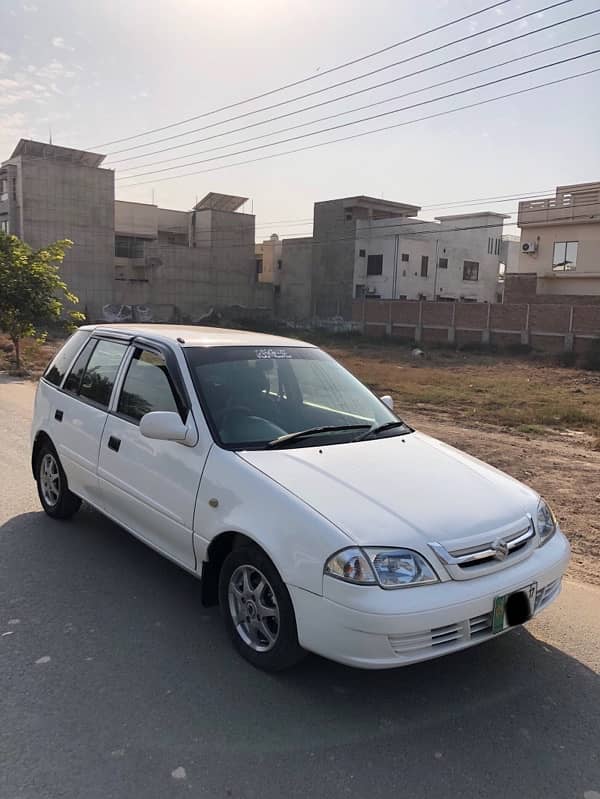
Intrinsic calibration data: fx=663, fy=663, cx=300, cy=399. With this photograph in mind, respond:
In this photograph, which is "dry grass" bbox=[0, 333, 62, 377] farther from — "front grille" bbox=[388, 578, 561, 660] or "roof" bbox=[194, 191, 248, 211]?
"roof" bbox=[194, 191, 248, 211]

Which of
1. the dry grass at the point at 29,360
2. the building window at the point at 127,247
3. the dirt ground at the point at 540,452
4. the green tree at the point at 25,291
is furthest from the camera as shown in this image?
the building window at the point at 127,247

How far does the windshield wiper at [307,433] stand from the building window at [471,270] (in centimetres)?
6004

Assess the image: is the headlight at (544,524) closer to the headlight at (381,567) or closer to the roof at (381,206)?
the headlight at (381,567)

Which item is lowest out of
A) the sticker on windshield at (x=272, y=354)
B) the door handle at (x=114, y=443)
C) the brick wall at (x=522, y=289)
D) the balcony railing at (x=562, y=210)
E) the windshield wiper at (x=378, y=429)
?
the door handle at (x=114, y=443)

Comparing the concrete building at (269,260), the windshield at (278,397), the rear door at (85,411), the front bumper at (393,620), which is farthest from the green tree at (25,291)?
the concrete building at (269,260)

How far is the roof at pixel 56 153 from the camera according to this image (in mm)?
49312

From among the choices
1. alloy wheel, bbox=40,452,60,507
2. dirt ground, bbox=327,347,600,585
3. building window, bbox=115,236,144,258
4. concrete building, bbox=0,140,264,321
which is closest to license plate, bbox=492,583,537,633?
dirt ground, bbox=327,347,600,585

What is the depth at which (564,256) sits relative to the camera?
4166 cm

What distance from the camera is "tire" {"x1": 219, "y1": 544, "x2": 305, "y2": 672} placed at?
3.08m

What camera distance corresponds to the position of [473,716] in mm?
2977

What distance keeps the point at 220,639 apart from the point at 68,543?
6.13 ft

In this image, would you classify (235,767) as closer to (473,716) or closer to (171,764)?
(171,764)

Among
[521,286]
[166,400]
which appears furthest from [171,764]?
[521,286]

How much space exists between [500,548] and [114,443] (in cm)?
256
